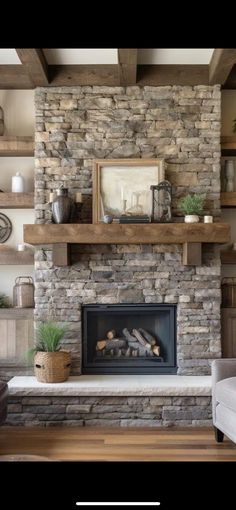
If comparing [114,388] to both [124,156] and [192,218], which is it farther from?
[124,156]

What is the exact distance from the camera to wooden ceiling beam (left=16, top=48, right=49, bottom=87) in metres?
3.53

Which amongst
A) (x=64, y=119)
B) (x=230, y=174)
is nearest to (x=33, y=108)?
(x=64, y=119)

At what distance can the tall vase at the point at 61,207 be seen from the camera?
3936 millimetres

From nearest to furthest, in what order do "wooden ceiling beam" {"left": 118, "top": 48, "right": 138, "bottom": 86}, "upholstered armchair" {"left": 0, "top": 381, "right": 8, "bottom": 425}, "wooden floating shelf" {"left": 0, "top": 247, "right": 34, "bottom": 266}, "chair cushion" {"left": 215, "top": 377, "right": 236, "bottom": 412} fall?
"chair cushion" {"left": 215, "top": 377, "right": 236, "bottom": 412} < "upholstered armchair" {"left": 0, "top": 381, "right": 8, "bottom": 425} < "wooden ceiling beam" {"left": 118, "top": 48, "right": 138, "bottom": 86} < "wooden floating shelf" {"left": 0, "top": 247, "right": 34, "bottom": 266}

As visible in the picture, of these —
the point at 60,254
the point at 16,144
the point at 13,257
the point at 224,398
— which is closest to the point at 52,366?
the point at 60,254

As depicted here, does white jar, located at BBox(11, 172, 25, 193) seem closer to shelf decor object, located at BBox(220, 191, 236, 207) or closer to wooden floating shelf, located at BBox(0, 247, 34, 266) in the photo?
wooden floating shelf, located at BBox(0, 247, 34, 266)

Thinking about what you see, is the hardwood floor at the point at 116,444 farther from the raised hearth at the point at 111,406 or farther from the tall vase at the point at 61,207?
the tall vase at the point at 61,207

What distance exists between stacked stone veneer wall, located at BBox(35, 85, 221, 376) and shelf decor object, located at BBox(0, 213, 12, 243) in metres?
0.49

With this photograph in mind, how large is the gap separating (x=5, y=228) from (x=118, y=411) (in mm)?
1912

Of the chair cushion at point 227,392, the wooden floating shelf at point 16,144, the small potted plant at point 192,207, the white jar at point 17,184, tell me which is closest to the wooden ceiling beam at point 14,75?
the wooden floating shelf at point 16,144

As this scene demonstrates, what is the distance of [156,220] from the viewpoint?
402 cm

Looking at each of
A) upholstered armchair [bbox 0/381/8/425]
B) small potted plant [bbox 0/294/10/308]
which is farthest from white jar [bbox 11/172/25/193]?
upholstered armchair [bbox 0/381/8/425]

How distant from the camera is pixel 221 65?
3.72 metres
